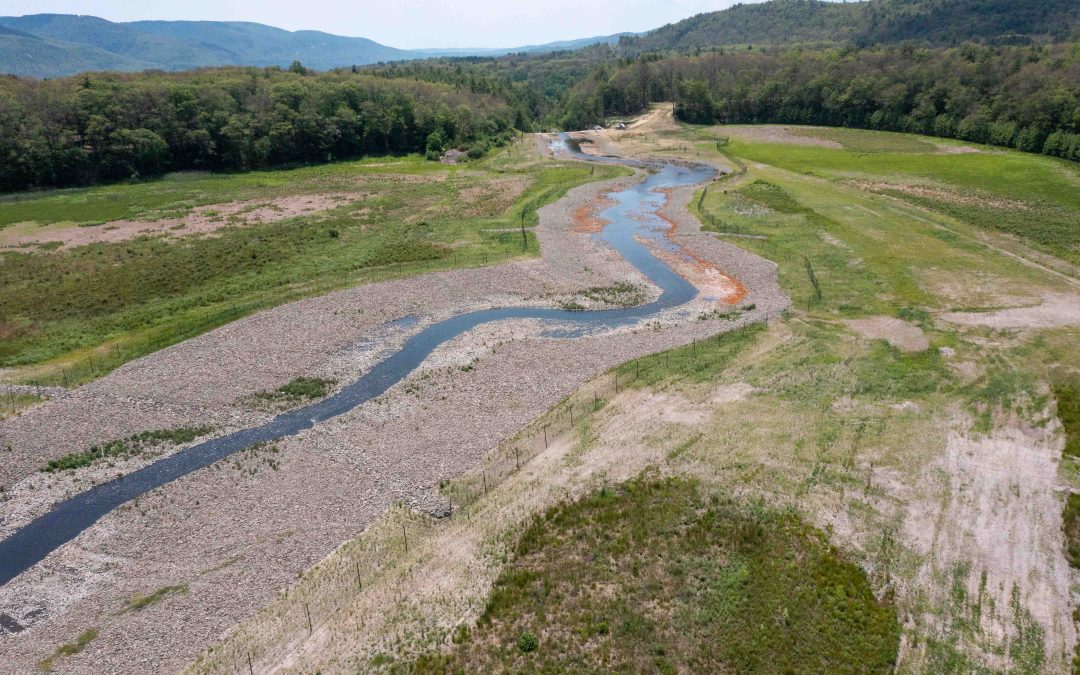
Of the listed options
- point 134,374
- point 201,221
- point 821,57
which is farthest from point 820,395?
point 821,57

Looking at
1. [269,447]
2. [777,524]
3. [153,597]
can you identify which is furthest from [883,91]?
[153,597]

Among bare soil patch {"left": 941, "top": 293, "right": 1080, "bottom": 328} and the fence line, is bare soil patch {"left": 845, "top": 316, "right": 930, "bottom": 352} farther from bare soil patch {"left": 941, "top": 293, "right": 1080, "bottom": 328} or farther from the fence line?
the fence line

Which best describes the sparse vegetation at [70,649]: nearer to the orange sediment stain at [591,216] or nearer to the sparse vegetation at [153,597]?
the sparse vegetation at [153,597]

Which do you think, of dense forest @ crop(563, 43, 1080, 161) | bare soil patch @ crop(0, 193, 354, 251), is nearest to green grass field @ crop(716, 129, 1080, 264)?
dense forest @ crop(563, 43, 1080, 161)

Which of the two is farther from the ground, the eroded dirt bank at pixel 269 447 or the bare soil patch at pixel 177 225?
the bare soil patch at pixel 177 225

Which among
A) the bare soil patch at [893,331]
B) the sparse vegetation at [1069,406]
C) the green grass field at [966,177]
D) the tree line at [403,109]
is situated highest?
the tree line at [403,109]

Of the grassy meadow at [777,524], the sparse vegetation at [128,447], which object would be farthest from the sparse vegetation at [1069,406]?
the sparse vegetation at [128,447]

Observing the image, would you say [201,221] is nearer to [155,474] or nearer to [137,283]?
[137,283]
